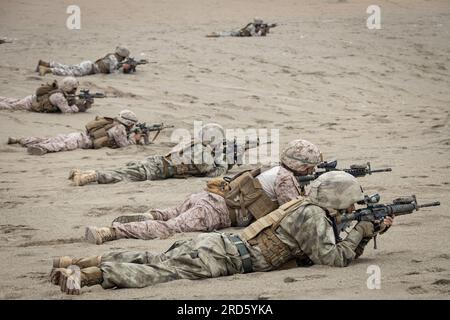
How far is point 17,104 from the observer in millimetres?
13977

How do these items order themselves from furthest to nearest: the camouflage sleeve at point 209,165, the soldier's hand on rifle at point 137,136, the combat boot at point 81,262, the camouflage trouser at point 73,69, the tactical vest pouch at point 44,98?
the camouflage trouser at point 73,69 → the tactical vest pouch at point 44,98 → the soldier's hand on rifle at point 137,136 → the camouflage sleeve at point 209,165 → the combat boot at point 81,262

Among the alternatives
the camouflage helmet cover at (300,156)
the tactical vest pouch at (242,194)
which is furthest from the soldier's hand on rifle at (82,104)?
the camouflage helmet cover at (300,156)

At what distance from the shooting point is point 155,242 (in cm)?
682

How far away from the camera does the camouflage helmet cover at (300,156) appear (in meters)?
6.86

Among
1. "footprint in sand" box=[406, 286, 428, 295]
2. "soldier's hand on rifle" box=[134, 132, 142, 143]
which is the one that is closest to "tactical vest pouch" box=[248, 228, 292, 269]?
"footprint in sand" box=[406, 286, 428, 295]

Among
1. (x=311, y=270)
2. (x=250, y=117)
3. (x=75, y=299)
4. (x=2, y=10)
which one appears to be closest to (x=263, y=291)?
(x=311, y=270)

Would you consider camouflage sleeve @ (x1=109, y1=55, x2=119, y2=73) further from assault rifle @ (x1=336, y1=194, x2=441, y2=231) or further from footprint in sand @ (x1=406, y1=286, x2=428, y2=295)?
footprint in sand @ (x1=406, y1=286, x2=428, y2=295)

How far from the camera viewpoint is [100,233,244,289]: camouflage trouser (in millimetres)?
5438

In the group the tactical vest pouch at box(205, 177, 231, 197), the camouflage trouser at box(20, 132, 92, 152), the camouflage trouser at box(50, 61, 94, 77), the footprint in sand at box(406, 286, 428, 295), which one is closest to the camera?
the footprint in sand at box(406, 286, 428, 295)

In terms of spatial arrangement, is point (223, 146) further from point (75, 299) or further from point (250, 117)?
point (250, 117)

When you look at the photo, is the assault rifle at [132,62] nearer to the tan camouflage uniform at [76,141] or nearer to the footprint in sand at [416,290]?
the tan camouflage uniform at [76,141]

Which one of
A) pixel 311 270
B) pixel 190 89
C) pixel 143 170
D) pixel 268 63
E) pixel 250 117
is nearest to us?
pixel 311 270

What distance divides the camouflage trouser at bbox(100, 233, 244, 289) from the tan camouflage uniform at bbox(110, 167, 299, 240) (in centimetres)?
116
